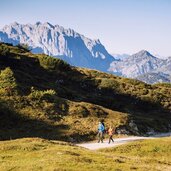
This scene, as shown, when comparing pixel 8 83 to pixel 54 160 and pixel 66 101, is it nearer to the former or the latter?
pixel 66 101

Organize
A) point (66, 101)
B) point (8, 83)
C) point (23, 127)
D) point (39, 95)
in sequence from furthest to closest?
point (66, 101) → point (8, 83) → point (39, 95) → point (23, 127)

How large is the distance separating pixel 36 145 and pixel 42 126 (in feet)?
69.3

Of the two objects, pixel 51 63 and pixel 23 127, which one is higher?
pixel 51 63

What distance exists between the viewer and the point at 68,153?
99.8 feet

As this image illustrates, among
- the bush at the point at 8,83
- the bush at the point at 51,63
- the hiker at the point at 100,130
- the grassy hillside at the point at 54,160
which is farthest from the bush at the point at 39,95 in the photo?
the bush at the point at 51,63

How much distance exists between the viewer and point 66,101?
65.6 m

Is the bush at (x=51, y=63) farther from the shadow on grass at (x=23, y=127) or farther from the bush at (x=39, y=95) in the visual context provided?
the shadow on grass at (x=23, y=127)

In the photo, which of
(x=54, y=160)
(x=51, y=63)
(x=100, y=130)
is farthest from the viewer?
(x=51, y=63)

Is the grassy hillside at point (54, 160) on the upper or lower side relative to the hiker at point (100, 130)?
lower

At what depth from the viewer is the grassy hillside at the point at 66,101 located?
5472 cm

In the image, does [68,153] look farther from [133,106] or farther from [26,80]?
[133,106]

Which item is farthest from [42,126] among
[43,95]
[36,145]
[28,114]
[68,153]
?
[68,153]

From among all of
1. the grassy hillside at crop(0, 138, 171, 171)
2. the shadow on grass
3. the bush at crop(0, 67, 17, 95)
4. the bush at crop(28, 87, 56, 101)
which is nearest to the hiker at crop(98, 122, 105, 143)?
the shadow on grass

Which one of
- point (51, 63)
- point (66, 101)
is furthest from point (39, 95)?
point (51, 63)
